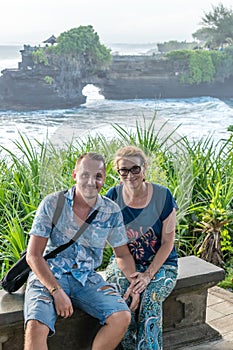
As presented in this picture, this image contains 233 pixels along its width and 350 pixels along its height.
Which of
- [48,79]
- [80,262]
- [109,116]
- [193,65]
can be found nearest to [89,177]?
[80,262]

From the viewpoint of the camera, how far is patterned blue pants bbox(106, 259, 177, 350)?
145cm

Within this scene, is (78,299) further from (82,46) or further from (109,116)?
(82,46)

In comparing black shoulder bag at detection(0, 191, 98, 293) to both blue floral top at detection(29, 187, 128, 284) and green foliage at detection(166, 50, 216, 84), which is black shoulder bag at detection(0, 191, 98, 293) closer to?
blue floral top at detection(29, 187, 128, 284)

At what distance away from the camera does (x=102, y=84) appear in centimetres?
397

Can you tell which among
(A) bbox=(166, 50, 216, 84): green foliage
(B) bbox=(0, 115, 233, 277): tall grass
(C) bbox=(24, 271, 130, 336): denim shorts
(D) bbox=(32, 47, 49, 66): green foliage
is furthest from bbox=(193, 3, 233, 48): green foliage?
Result: (C) bbox=(24, 271, 130, 336): denim shorts

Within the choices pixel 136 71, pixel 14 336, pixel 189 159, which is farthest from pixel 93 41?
pixel 14 336

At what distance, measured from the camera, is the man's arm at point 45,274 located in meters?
1.35

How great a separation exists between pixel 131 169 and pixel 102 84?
2.54 metres

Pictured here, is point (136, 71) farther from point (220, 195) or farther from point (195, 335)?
point (195, 335)

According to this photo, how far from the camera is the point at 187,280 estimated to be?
65.6 inches

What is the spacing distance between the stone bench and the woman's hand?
0.17 meters

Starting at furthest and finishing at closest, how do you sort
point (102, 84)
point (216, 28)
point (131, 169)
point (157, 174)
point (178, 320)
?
point (216, 28)
point (102, 84)
point (157, 174)
point (178, 320)
point (131, 169)

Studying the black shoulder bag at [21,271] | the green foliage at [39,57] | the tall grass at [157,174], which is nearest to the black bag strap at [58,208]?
the black shoulder bag at [21,271]

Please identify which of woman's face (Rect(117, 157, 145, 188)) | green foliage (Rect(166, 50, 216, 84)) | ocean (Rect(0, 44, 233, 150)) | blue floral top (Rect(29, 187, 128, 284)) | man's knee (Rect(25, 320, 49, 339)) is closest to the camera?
man's knee (Rect(25, 320, 49, 339))
